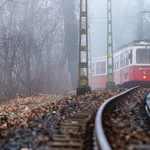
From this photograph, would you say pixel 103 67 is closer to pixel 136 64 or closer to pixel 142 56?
pixel 142 56

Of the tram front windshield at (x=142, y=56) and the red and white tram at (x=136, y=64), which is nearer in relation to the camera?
the red and white tram at (x=136, y=64)

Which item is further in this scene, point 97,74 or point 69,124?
point 97,74

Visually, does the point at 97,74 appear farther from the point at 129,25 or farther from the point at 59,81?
the point at 129,25

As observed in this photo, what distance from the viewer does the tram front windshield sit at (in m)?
19.1

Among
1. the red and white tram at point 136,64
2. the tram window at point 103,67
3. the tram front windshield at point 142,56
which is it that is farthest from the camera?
the tram window at point 103,67

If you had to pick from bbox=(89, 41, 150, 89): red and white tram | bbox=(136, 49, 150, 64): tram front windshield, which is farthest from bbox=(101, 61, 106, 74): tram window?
bbox=(136, 49, 150, 64): tram front windshield

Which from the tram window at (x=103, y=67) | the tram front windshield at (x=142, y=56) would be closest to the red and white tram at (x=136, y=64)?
the tram front windshield at (x=142, y=56)

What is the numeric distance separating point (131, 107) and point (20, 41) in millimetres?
10796

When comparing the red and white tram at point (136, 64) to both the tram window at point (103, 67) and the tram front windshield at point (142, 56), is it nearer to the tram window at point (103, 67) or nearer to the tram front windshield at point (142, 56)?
the tram front windshield at point (142, 56)

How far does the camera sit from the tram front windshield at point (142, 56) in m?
19.1

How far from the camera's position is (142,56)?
19.2 metres

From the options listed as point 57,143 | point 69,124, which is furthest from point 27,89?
point 57,143

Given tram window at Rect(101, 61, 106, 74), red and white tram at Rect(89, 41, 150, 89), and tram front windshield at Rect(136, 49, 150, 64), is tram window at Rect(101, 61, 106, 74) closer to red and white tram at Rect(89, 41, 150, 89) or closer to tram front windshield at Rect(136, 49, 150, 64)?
red and white tram at Rect(89, 41, 150, 89)

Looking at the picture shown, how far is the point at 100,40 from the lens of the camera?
73375mm
